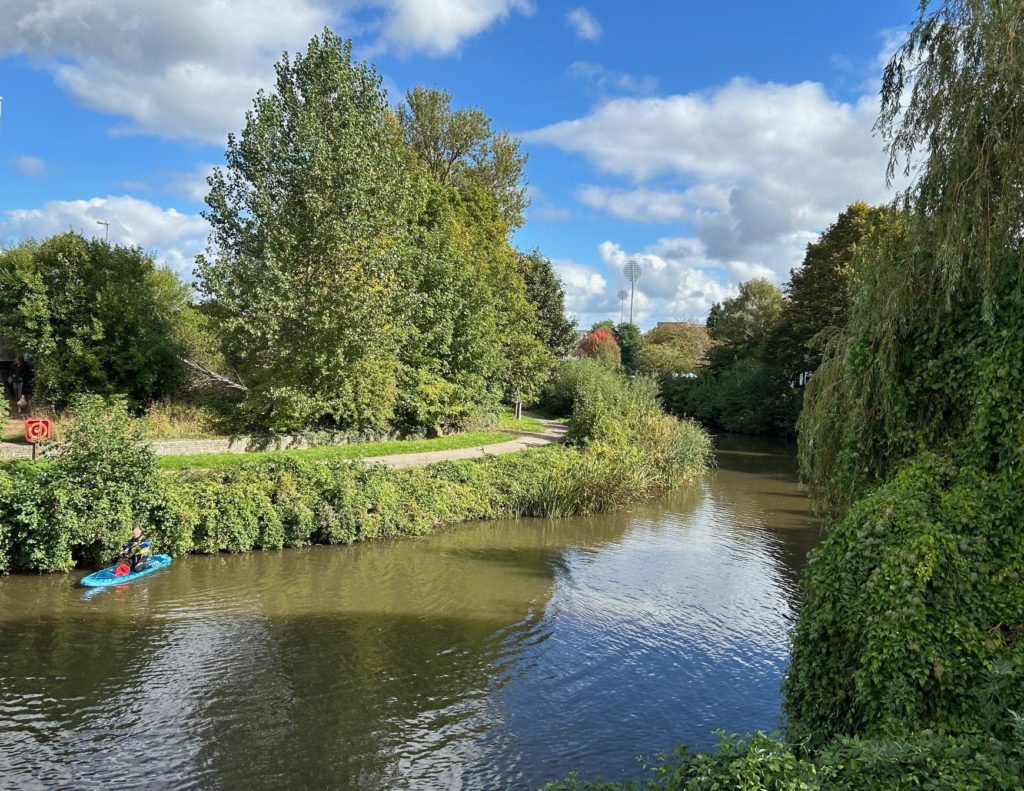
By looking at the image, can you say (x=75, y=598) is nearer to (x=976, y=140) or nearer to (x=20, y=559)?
(x=20, y=559)

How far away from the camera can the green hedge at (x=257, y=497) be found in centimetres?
1441

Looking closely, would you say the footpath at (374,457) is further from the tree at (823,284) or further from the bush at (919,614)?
the tree at (823,284)

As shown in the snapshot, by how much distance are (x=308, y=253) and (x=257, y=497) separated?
10.0 metres

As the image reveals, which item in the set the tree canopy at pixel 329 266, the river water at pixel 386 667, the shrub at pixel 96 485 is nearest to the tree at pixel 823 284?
the tree canopy at pixel 329 266

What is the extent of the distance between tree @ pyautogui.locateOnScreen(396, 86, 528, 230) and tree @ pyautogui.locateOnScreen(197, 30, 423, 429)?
16859mm

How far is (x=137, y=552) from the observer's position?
47.6 ft

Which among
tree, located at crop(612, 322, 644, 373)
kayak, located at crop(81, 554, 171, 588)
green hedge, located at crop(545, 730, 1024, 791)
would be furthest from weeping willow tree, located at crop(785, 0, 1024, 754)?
tree, located at crop(612, 322, 644, 373)

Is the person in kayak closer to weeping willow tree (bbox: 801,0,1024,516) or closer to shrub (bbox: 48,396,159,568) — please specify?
shrub (bbox: 48,396,159,568)

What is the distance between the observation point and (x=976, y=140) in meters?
7.30

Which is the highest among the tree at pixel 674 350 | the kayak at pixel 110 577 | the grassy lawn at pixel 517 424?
the tree at pixel 674 350

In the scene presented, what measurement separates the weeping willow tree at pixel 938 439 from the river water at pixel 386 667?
3.06 m

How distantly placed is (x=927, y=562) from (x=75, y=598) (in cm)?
1446

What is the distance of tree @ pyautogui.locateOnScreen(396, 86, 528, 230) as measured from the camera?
140ft

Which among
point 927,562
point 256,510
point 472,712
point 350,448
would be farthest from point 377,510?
point 927,562
